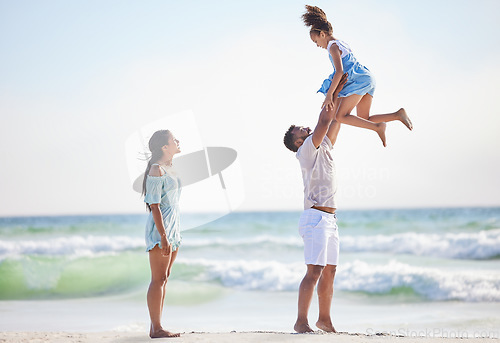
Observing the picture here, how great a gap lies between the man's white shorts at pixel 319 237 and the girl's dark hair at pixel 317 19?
3.99ft

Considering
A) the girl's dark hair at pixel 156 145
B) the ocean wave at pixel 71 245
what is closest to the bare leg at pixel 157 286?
the girl's dark hair at pixel 156 145

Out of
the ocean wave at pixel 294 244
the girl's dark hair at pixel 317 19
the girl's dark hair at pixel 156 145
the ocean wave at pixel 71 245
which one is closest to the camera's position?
the girl's dark hair at pixel 156 145

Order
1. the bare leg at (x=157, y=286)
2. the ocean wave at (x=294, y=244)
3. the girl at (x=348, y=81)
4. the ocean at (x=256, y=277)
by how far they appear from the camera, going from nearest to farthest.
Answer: the bare leg at (x=157, y=286) < the girl at (x=348, y=81) < the ocean at (x=256, y=277) < the ocean wave at (x=294, y=244)

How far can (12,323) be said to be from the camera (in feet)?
17.7

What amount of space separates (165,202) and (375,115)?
1.54 metres

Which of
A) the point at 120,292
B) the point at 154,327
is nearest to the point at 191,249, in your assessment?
the point at 120,292

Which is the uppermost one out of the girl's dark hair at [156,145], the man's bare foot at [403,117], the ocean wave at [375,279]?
the man's bare foot at [403,117]

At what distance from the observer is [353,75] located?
3666 millimetres

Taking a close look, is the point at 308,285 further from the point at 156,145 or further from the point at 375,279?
the point at 375,279

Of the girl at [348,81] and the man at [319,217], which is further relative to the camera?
the girl at [348,81]

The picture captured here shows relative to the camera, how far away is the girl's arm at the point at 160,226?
3.30 meters

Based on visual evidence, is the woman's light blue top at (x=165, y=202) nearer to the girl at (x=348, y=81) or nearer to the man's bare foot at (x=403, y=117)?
the girl at (x=348, y=81)

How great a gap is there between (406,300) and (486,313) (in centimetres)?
163

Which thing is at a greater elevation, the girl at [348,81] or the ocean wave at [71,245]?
the girl at [348,81]
